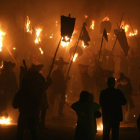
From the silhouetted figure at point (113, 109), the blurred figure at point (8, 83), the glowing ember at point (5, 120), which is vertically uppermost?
the blurred figure at point (8, 83)

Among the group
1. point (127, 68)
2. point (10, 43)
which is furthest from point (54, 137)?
point (10, 43)

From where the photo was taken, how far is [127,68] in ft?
46.8

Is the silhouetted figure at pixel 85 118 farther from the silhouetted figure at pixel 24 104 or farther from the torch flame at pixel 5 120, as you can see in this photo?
the torch flame at pixel 5 120

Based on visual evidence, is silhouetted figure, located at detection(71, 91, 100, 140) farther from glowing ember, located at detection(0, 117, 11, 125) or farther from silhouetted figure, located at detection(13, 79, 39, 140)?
glowing ember, located at detection(0, 117, 11, 125)

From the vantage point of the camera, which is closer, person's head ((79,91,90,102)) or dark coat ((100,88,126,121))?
person's head ((79,91,90,102))

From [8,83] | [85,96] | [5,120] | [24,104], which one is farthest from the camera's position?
[8,83]

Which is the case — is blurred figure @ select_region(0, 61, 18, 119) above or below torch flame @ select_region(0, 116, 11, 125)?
above

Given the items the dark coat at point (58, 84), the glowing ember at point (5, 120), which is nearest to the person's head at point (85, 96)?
the dark coat at point (58, 84)

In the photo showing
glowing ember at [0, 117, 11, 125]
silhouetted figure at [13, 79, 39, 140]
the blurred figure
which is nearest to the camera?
silhouetted figure at [13, 79, 39, 140]

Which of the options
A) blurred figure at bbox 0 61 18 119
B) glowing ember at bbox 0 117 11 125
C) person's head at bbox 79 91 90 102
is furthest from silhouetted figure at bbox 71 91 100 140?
blurred figure at bbox 0 61 18 119

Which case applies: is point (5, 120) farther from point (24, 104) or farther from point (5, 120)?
point (24, 104)

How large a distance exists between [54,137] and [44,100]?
1.25 m

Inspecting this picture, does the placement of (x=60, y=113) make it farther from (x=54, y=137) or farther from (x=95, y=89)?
(x=54, y=137)

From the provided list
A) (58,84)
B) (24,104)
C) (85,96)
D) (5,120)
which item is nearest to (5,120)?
(5,120)
